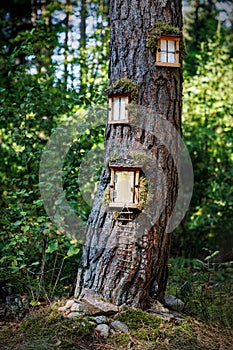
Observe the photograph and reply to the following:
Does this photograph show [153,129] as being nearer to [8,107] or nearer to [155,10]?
[155,10]

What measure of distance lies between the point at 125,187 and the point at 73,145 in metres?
1.34

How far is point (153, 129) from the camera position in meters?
3.01

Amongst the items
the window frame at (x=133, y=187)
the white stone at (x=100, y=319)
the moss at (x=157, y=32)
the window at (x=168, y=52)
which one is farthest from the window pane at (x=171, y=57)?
the white stone at (x=100, y=319)

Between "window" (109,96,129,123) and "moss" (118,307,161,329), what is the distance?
128 cm

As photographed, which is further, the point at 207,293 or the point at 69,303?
the point at 207,293

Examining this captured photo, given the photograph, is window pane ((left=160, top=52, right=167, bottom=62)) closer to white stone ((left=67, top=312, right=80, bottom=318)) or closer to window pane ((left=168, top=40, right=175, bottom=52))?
window pane ((left=168, top=40, right=175, bottom=52))

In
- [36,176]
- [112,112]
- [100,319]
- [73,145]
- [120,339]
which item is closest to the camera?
[120,339]

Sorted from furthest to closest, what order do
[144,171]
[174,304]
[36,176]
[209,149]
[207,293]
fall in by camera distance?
[209,149]
[36,176]
[207,293]
[174,304]
[144,171]

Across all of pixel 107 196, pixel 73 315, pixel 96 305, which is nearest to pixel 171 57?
pixel 107 196

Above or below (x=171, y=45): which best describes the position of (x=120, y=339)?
below

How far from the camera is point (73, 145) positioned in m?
4.12

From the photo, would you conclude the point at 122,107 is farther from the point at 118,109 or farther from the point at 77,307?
the point at 77,307

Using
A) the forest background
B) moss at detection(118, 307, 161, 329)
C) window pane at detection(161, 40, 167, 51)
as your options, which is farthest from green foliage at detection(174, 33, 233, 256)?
window pane at detection(161, 40, 167, 51)

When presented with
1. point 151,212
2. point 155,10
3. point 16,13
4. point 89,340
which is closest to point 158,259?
point 151,212
